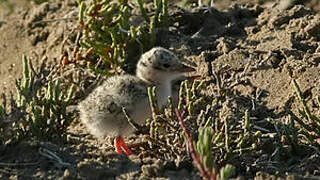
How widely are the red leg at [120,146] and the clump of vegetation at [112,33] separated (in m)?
0.86

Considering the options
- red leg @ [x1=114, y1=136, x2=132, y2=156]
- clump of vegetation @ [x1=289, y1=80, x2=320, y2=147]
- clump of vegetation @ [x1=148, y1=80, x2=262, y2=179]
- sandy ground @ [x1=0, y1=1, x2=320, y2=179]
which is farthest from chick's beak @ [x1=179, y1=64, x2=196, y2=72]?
clump of vegetation @ [x1=289, y1=80, x2=320, y2=147]

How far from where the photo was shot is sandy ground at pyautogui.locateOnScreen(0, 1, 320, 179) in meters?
4.91

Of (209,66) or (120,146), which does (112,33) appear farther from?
(120,146)

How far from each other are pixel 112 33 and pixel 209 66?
83cm

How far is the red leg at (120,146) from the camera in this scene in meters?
5.27

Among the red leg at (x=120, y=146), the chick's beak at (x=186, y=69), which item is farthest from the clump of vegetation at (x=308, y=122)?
the red leg at (x=120, y=146)

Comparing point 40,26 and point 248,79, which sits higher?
point 40,26

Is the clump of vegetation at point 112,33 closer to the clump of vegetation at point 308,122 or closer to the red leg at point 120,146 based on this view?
the red leg at point 120,146

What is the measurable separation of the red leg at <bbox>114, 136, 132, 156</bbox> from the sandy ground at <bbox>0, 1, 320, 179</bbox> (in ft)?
0.19

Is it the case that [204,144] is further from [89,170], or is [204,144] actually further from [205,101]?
[205,101]

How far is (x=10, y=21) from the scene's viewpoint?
24.5ft

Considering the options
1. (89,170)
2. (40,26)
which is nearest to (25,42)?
(40,26)

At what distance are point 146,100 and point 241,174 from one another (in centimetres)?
95

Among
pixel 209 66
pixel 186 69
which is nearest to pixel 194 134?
pixel 186 69
